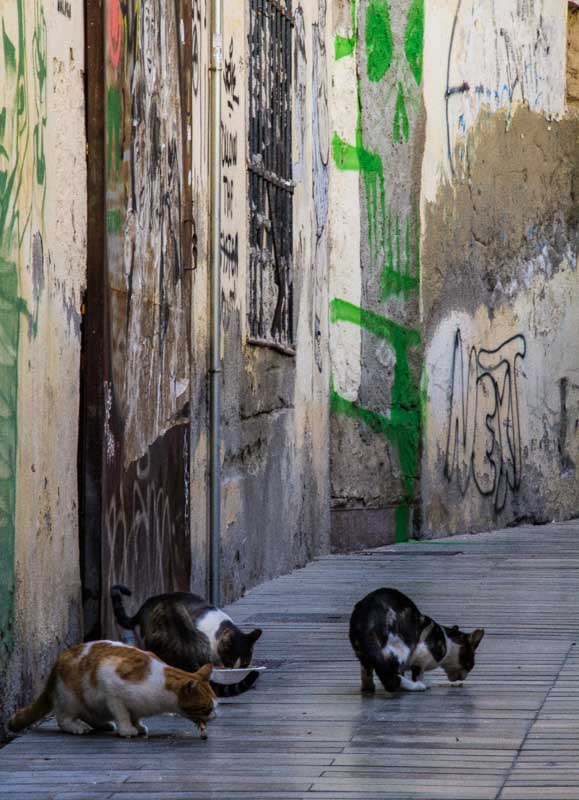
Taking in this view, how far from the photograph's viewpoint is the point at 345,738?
5723 millimetres

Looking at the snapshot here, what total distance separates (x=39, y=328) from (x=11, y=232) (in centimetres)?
45

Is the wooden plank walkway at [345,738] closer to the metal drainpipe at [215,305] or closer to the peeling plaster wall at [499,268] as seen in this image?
the metal drainpipe at [215,305]

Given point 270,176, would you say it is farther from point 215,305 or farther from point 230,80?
point 215,305

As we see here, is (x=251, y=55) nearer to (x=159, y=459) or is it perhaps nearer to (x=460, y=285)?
(x=159, y=459)

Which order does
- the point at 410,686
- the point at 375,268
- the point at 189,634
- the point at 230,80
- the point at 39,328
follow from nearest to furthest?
1. the point at 39,328
2. the point at 189,634
3. the point at 410,686
4. the point at 230,80
5. the point at 375,268

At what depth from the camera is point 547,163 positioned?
16766 millimetres

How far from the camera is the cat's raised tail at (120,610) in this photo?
21.3 ft

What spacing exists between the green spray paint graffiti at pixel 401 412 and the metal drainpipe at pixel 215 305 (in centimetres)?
402

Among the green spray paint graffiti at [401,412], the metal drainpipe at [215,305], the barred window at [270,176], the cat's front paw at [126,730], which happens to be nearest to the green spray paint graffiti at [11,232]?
the cat's front paw at [126,730]

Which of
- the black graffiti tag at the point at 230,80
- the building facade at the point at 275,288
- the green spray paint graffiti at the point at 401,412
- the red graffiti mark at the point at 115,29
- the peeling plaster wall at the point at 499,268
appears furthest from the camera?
the peeling plaster wall at the point at 499,268

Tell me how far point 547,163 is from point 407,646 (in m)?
10.9

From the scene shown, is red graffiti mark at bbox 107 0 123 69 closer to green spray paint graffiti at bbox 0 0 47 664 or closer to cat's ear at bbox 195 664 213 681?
green spray paint graffiti at bbox 0 0 47 664

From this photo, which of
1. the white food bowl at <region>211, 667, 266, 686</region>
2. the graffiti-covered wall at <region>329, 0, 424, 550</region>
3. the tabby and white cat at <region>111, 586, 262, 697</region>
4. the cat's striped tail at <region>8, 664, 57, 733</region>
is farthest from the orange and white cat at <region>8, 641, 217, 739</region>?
the graffiti-covered wall at <region>329, 0, 424, 550</region>

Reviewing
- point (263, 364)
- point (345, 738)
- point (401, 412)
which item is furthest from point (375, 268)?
point (345, 738)
